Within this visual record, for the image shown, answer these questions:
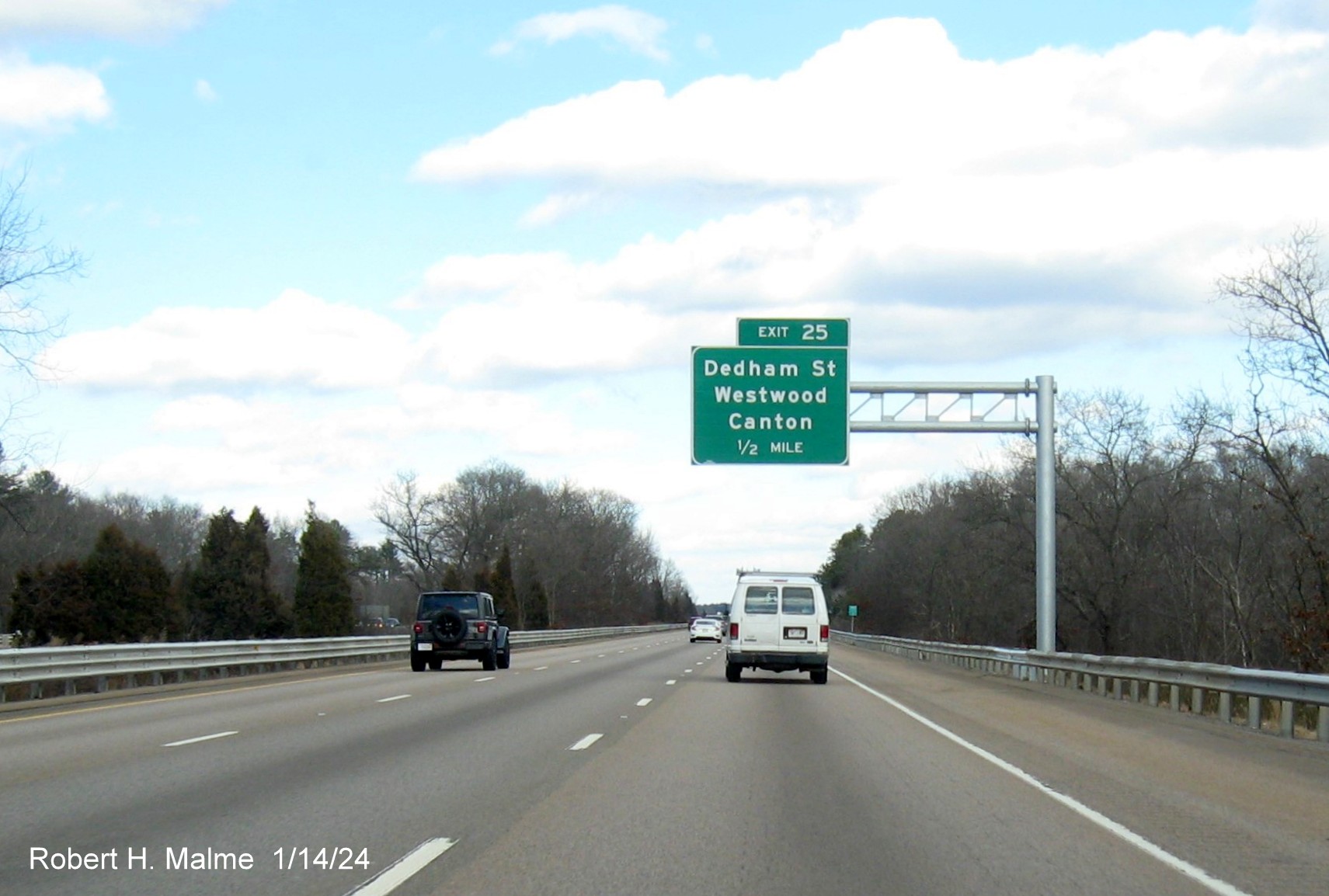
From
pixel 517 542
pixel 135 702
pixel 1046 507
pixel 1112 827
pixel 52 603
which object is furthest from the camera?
pixel 517 542

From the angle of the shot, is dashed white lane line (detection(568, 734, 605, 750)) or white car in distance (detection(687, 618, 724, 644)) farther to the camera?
white car in distance (detection(687, 618, 724, 644))

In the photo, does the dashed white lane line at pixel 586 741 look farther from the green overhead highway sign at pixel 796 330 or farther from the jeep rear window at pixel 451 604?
the jeep rear window at pixel 451 604

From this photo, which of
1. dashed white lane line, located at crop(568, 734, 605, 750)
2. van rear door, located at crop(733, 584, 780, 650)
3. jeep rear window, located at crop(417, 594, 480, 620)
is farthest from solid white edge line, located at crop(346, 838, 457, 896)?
jeep rear window, located at crop(417, 594, 480, 620)

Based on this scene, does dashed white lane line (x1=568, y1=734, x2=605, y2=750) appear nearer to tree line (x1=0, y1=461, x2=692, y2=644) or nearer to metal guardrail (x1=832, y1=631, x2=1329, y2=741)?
metal guardrail (x1=832, y1=631, x2=1329, y2=741)

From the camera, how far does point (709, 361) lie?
33156mm

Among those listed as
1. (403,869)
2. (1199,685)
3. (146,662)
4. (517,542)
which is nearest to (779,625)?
(1199,685)

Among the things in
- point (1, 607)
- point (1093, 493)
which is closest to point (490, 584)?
point (1, 607)

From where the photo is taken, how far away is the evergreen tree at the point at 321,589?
70.4m

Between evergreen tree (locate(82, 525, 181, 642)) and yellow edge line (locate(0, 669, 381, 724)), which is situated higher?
evergreen tree (locate(82, 525, 181, 642))

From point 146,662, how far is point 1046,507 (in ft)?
63.4

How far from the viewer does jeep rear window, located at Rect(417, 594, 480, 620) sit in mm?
36031

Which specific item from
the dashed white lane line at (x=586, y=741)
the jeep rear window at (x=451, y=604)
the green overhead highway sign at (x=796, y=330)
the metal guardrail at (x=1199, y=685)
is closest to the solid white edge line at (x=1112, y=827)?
the dashed white lane line at (x=586, y=741)

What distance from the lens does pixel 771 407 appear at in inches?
1297

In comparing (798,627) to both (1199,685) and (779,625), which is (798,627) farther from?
(1199,685)
